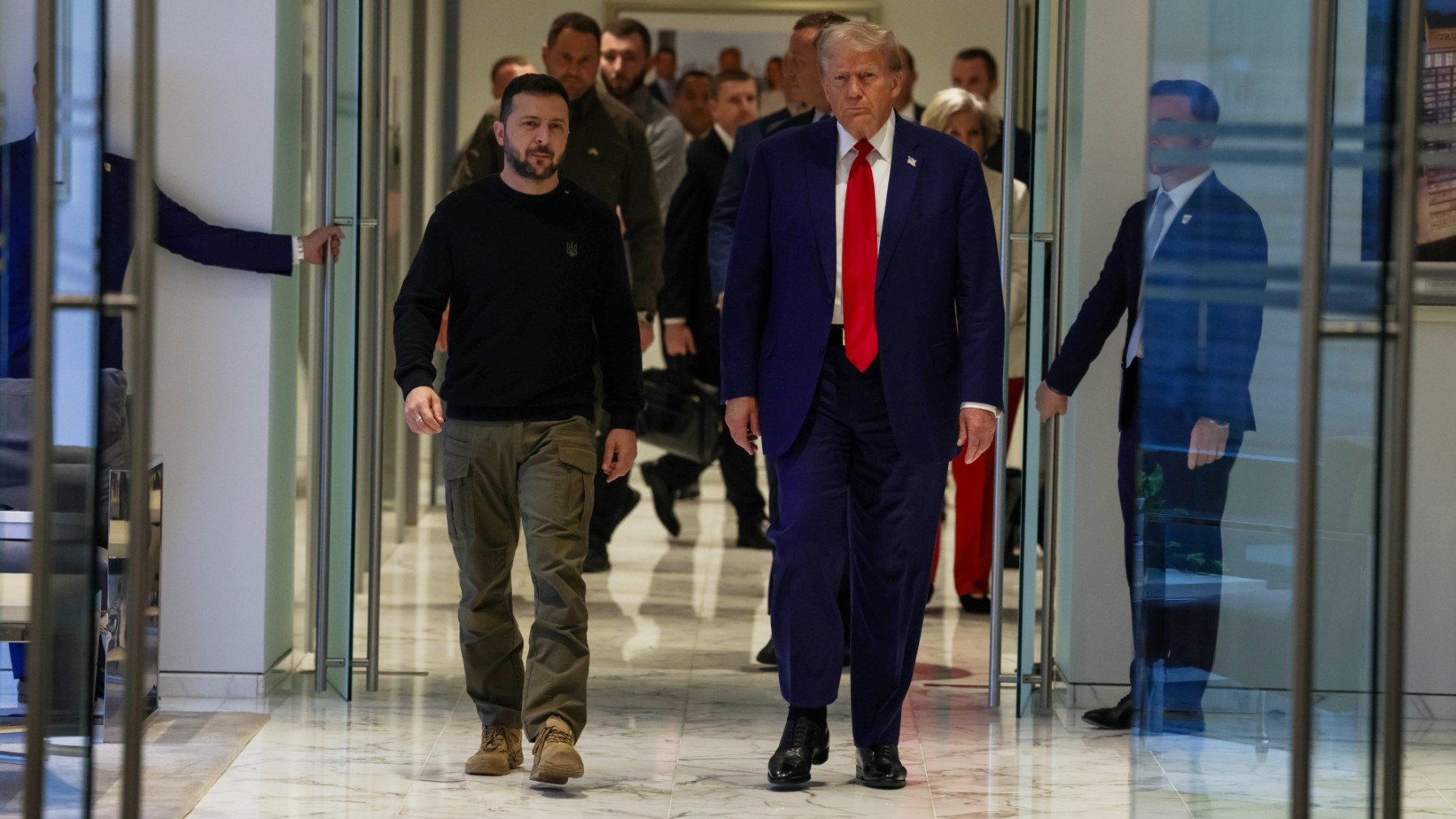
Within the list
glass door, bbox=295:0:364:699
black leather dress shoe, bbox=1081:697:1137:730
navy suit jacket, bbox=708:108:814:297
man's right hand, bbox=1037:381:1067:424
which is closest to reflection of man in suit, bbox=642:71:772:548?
navy suit jacket, bbox=708:108:814:297

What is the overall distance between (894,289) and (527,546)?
3.10 ft

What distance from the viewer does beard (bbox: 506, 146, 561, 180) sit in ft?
13.7

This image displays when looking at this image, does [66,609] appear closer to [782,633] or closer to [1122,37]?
[782,633]

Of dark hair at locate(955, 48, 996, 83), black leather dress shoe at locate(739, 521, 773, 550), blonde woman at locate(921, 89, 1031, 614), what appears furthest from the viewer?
dark hair at locate(955, 48, 996, 83)

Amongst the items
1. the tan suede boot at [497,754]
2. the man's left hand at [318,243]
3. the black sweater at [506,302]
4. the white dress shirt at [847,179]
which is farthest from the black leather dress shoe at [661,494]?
the white dress shirt at [847,179]

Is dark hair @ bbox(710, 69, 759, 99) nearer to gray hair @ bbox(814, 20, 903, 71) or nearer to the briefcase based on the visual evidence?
the briefcase

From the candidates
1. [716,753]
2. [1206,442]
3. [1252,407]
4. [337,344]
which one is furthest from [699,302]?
[1252,407]

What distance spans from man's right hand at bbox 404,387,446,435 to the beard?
1.71 ft

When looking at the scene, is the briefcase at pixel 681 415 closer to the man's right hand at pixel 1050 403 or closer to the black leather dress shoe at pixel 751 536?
the black leather dress shoe at pixel 751 536

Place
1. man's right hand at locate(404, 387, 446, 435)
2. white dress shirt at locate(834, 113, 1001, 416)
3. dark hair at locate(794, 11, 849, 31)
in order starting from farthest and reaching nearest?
1. dark hair at locate(794, 11, 849, 31)
2. white dress shirt at locate(834, 113, 1001, 416)
3. man's right hand at locate(404, 387, 446, 435)

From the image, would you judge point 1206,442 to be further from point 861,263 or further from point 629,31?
point 629,31

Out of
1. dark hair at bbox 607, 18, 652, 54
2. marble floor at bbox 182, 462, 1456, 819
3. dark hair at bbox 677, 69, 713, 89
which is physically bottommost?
marble floor at bbox 182, 462, 1456, 819

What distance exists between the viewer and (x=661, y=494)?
8109 millimetres

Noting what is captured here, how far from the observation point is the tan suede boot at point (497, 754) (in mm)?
4273
